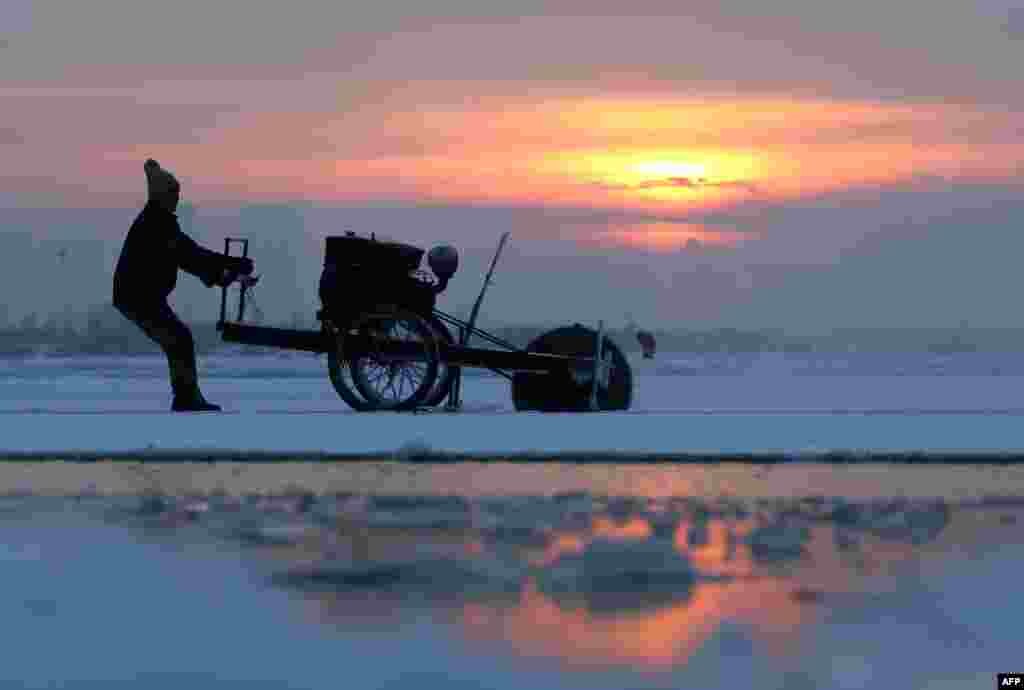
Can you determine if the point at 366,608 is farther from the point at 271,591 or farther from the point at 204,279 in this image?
the point at 204,279

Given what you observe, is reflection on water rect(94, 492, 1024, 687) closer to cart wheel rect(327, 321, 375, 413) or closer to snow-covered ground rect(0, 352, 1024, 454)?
snow-covered ground rect(0, 352, 1024, 454)

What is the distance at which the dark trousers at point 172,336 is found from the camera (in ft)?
52.7

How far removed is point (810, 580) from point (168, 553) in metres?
2.87

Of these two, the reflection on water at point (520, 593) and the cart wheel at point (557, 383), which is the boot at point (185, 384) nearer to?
the cart wheel at point (557, 383)

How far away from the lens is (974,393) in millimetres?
24422

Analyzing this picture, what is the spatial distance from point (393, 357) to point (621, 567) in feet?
30.1

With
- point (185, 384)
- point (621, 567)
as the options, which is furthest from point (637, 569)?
point (185, 384)

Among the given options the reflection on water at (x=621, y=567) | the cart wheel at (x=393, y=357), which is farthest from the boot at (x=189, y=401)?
the reflection on water at (x=621, y=567)

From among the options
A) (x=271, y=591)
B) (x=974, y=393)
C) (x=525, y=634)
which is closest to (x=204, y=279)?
(x=271, y=591)

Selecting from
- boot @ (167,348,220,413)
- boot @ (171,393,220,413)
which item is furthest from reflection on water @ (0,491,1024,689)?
boot @ (171,393,220,413)

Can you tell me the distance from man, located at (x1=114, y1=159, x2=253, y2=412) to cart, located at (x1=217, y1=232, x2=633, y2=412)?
0.78ft

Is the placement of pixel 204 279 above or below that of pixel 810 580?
above

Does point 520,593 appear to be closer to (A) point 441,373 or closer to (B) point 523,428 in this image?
(B) point 523,428

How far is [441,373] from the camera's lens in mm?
16641
